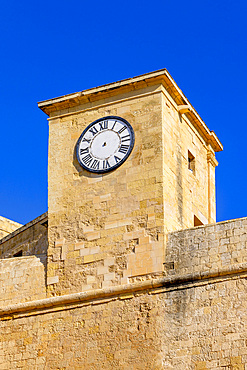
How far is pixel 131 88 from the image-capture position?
20734mm

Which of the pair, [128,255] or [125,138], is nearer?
[128,255]

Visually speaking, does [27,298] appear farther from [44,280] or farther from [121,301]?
[121,301]

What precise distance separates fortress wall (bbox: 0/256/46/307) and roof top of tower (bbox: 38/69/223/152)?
321 cm

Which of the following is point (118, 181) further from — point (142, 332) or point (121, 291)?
point (142, 332)

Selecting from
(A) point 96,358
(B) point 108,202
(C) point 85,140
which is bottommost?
(A) point 96,358

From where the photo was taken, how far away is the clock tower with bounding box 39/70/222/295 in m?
19.6

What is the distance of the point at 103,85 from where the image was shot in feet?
68.8

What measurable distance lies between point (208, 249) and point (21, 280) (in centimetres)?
399

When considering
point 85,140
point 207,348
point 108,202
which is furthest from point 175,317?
point 85,140

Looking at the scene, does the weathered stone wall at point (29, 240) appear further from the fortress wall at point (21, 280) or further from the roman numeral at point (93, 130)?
the roman numeral at point (93, 130)

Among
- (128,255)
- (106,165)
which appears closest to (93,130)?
(106,165)

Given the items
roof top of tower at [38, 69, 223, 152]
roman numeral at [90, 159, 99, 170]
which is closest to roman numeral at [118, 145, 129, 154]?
roman numeral at [90, 159, 99, 170]

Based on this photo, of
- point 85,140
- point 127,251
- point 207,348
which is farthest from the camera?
point 85,140

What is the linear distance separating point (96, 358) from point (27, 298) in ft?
7.18
